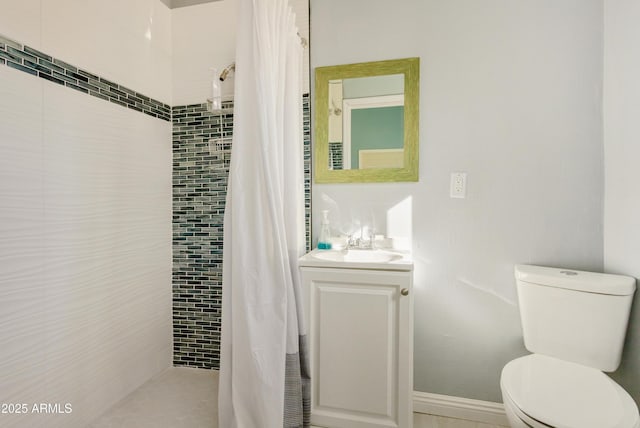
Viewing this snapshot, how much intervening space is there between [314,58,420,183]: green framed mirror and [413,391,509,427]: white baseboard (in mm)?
1201

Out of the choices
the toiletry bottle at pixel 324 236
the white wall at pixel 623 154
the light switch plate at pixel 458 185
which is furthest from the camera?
the toiletry bottle at pixel 324 236

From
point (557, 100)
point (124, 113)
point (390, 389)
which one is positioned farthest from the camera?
point (124, 113)

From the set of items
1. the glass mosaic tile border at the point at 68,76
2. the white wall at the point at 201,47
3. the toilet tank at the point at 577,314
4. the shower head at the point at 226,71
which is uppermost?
the white wall at the point at 201,47

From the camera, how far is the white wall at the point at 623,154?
53.9 inches

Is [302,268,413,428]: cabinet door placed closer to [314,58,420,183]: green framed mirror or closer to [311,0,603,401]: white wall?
[311,0,603,401]: white wall

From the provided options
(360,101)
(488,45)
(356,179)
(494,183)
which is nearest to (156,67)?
(360,101)

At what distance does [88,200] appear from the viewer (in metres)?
1.57

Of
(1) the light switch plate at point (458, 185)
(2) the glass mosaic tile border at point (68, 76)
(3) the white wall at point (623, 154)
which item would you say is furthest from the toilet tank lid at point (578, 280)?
→ (2) the glass mosaic tile border at point (68, 76)

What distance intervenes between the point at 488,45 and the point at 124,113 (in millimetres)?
1978

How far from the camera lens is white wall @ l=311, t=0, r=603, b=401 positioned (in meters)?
1.61

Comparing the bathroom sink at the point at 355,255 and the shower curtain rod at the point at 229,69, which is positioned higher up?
the shower curtain rod at the point at 229,69

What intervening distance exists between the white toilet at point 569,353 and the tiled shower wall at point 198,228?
1679mm

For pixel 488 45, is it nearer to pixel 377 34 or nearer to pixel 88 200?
pixel 377 34

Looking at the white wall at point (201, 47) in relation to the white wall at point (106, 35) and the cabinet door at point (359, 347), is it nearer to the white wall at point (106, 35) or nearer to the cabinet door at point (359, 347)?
the white wall at point (106, 35)
